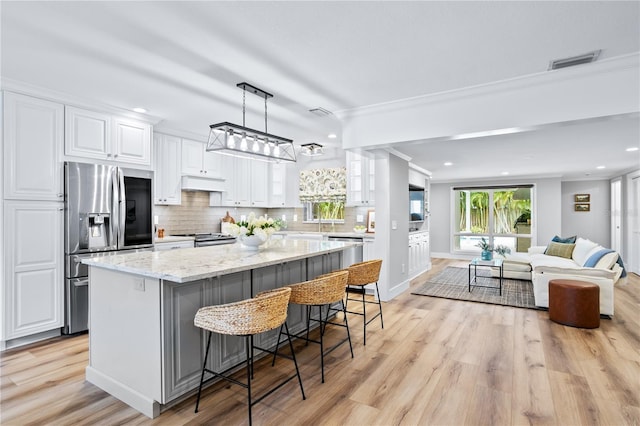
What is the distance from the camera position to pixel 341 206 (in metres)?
6.57

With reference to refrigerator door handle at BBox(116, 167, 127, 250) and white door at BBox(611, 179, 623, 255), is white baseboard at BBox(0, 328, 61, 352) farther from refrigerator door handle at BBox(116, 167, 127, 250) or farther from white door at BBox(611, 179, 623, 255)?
white door at BBox(611, 179, 623, 255)

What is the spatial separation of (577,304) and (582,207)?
6.47 metres

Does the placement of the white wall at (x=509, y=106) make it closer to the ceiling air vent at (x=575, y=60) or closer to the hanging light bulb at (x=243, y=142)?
the ceiling air vent at (x=575, y=60)

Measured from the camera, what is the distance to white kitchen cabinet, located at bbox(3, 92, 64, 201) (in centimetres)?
327

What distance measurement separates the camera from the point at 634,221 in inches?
279

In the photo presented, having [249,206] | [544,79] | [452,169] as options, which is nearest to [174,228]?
[249,206]

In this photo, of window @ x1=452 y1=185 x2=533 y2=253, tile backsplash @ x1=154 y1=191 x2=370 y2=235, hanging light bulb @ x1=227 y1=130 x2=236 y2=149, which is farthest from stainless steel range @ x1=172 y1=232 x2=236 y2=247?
window @ x1=452 y1=185 x2=533 y2=253

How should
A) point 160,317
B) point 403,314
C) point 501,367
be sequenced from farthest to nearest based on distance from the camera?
point 403,314
point 501,367
point 160,317

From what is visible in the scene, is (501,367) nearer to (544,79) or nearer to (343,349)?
(343,349)

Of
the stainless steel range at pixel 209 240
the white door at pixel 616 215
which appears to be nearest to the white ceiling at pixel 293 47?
the stainless steel range at pixel 209 240

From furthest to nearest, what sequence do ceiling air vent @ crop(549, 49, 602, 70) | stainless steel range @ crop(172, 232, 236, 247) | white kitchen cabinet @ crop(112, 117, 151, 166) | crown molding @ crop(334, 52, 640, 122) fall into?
stainless steel range @ crop(172, 232, 236, 247) < white kitchen cabinet @ crop(112, 117, 151, 166) < crown molding @ crop(334, 52, 640, 122) < ceiling air vent @ crop(549, 49, 602, 70)

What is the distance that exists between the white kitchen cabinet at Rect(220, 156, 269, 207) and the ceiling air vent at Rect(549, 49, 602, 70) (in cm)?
462

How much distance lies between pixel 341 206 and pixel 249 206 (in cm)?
171

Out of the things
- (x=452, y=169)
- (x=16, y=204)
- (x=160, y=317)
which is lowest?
(x=160, y=317)
